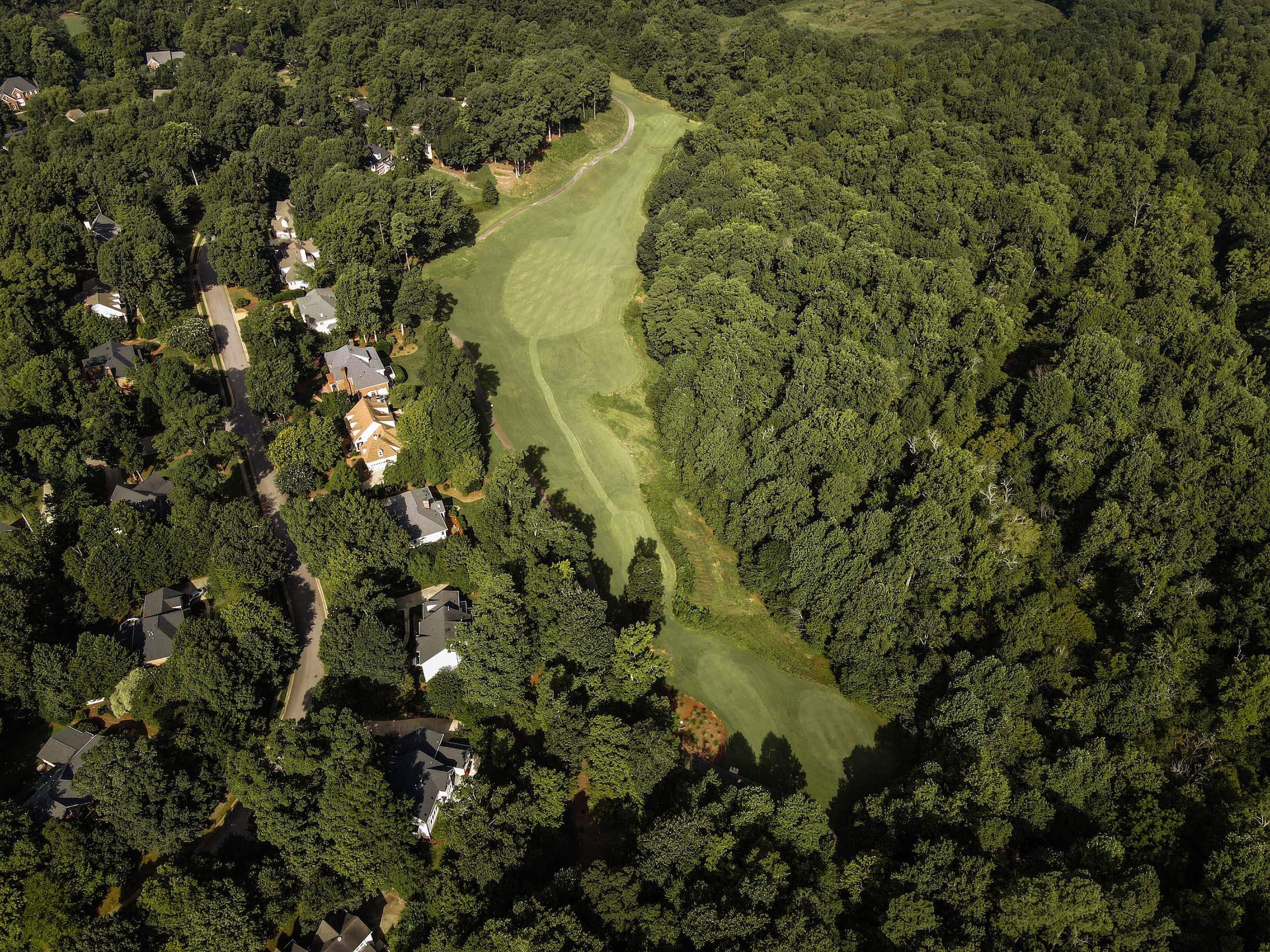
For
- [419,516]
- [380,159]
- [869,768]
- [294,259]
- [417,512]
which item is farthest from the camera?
[380,159]

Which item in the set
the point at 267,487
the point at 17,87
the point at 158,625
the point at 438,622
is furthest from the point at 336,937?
the point at 17,87

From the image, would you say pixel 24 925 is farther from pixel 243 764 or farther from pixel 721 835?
pixel 721 835

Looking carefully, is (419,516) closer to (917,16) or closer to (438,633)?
(438,633)

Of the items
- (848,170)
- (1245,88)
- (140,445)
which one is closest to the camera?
(140,445)

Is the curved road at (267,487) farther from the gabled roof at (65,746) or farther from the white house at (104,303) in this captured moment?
the gabled roof at (65,746)

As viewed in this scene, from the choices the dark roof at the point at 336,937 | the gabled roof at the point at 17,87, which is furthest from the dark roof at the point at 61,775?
the gabled roof at the point at 17,87

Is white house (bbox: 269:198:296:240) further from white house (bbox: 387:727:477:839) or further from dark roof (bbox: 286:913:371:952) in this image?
dark roof (bbox: 286:913:371:952)

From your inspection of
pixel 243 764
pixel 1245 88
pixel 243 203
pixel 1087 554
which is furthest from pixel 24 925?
pixel 1245 88

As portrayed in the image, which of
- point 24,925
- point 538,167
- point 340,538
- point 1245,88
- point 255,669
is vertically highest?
point 1245,88
